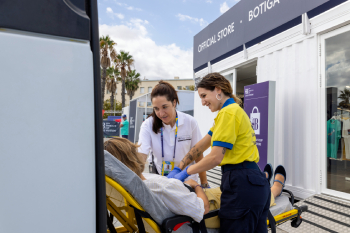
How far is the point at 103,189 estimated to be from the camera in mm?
899

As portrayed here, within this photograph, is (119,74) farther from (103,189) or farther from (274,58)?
(103,189)

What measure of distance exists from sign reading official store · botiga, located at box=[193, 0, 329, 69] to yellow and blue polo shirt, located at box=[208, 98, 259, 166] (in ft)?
Result: 12.3

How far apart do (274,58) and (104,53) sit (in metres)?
23.9

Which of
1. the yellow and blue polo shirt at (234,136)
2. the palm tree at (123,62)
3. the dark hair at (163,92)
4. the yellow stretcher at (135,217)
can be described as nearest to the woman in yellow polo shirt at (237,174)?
the yellow and blue polo shirt at (234,136)

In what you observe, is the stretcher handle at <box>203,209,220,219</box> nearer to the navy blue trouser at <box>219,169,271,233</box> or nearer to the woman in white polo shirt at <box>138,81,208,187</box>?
the navy blue trouser at <box>219,169,271,233</box>

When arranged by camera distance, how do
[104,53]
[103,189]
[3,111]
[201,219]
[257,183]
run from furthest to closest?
1. [104,53]
2. [257,183]
3. [201,219]
4. [103,189]
5. [3,111]

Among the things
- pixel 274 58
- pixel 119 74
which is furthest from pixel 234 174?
pixel 119 74

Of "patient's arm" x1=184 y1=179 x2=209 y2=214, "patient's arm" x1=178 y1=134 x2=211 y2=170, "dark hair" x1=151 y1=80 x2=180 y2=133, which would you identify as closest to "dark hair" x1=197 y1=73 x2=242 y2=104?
"dark hair" x1=151 y1=80 x2=180 y2=133

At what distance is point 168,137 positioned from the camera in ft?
8.05

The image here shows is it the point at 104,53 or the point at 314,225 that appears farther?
the point at 104,53

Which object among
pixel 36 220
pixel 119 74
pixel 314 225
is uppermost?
pixel 119 74

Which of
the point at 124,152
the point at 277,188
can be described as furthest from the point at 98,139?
the point at 277,188

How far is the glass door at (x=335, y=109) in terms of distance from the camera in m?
4.10

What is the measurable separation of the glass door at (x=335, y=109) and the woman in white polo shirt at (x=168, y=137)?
296cm
